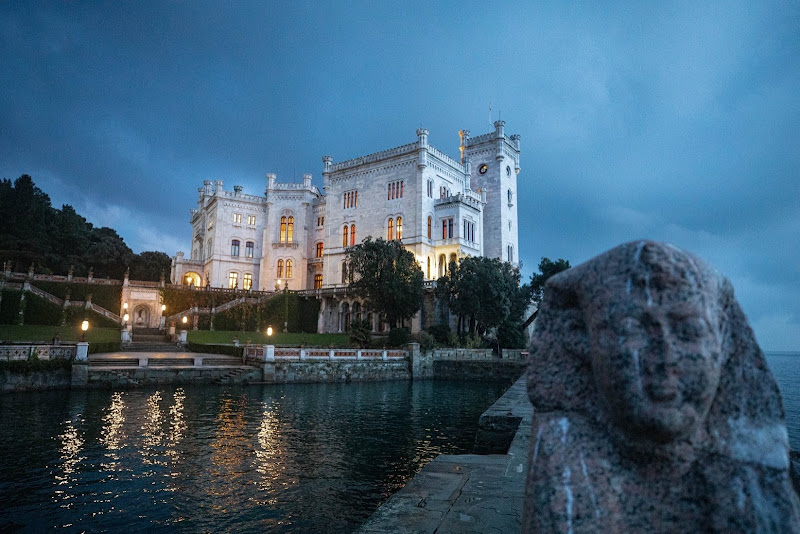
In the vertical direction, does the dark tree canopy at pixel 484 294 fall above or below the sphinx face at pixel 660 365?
above

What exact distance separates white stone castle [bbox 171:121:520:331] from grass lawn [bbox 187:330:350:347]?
5.50m

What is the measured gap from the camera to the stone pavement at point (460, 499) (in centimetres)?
437

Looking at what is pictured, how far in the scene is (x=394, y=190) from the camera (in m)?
45.4

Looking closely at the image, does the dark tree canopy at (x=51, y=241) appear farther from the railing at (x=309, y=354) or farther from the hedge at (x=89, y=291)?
the railing at (x=309, y=354)

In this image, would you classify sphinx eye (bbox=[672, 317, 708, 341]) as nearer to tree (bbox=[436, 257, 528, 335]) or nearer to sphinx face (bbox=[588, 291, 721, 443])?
sphinx face (bbox=[588, 291, 721, 443])

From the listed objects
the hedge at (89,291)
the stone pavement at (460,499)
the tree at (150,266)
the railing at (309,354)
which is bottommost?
the stone pavement at (460,499)

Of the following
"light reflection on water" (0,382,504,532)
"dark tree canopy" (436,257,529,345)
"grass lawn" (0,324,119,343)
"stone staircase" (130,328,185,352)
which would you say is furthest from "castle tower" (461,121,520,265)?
"grass lawn" (0,324,119,343)

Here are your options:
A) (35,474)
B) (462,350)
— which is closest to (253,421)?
(35,474)

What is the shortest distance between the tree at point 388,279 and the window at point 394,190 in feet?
33.7

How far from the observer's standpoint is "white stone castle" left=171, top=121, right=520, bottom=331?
1718 inches

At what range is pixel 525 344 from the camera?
3694 cm

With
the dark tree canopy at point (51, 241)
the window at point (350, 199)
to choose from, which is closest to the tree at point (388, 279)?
the window at point (350, 199)

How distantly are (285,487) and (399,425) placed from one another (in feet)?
20.3

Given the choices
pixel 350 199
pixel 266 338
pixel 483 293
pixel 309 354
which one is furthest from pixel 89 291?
pixel 483 293
